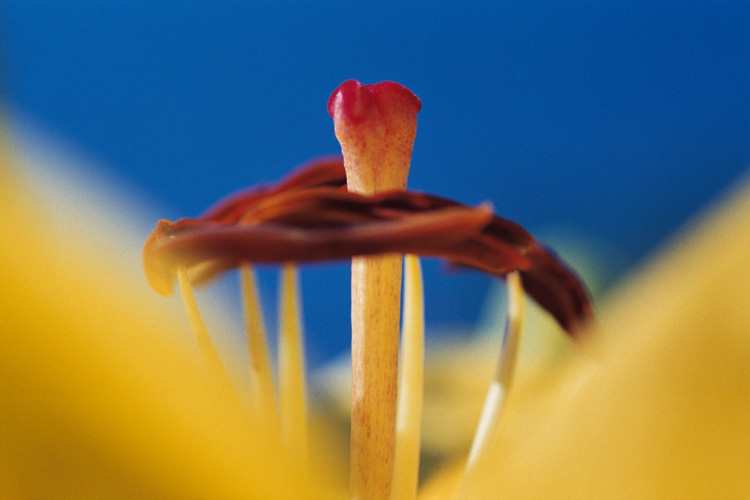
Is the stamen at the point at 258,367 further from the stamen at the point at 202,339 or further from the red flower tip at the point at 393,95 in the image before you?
the red flower tip at the point at 393,95

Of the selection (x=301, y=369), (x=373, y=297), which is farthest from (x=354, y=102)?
(x=301, y=369)

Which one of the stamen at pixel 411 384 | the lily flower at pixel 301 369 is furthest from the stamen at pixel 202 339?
the stamen at pixel 411 384

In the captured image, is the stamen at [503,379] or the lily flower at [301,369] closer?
the lily flower at [301,369]

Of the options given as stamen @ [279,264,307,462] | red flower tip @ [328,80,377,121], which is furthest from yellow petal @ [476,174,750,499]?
red flower tip @ [328,80,377,121]

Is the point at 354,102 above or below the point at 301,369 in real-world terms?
above

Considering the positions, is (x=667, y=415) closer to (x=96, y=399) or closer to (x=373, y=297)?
(x=373, y=297)

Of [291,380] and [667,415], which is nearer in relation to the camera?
[667,415]

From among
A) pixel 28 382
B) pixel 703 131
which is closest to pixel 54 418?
pixel 28 382
